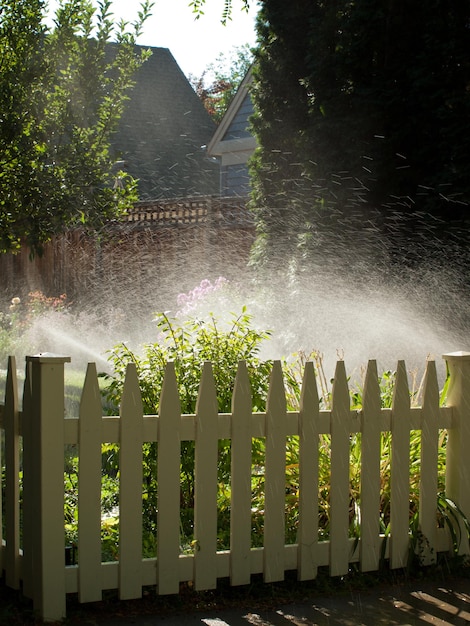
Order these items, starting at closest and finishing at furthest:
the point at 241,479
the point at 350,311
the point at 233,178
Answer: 1. the point at 241,479
2. the point at 350,311
3. the point at 233,178

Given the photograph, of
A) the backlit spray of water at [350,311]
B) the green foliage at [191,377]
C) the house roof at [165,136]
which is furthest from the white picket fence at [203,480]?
the house roof at [165,136]

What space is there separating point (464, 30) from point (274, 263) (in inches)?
132

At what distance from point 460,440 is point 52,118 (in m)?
4.04

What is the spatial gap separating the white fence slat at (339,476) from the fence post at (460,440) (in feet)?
1.86

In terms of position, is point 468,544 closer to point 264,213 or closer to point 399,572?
point 399,572

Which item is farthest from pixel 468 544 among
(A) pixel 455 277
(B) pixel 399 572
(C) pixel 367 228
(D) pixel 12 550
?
(C) pixel 367 228

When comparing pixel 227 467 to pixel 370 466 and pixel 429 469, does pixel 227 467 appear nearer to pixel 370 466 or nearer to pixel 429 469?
pixel 370 466

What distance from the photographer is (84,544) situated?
3258mm

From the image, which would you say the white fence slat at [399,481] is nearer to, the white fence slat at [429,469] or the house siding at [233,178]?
the white fence slat at [429,469]

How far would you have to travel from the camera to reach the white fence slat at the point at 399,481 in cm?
373

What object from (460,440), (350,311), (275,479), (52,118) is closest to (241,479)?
(275,479)

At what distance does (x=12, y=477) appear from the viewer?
3410 millimetres

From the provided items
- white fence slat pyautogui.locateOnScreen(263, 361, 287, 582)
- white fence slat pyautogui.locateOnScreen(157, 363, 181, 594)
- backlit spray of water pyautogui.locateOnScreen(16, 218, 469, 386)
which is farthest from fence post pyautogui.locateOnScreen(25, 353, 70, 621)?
backlit spray of water pyautogui.locateOnScreen(16, 218, 469, 386)

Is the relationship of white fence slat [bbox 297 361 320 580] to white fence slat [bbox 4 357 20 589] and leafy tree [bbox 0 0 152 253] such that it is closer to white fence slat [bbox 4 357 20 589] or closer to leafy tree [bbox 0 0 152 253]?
white fence slat [bbox 4 357 20 589]
